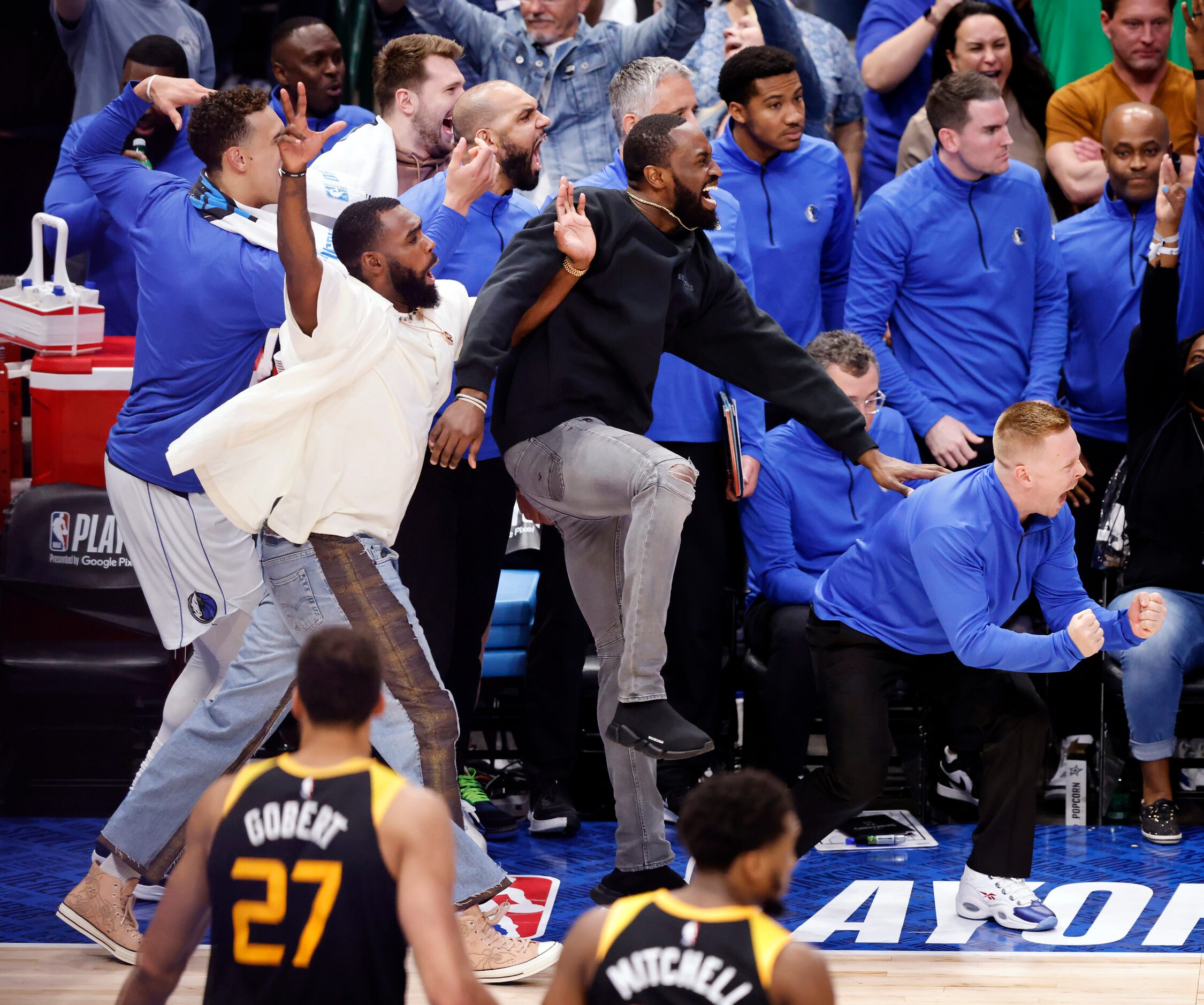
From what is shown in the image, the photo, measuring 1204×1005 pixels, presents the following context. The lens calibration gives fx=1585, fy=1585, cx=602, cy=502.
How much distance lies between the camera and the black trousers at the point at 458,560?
14.6 feet

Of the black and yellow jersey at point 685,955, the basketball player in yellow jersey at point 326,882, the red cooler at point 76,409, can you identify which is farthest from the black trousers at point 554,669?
the black and yellow jersey at point 685,955

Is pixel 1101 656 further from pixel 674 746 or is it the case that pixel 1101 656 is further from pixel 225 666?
pixel 225 666

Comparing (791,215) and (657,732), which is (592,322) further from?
(791,215)

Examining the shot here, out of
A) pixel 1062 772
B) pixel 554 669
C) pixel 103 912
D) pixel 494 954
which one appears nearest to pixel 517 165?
pixel 554 669

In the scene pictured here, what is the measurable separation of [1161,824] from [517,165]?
2.85 m

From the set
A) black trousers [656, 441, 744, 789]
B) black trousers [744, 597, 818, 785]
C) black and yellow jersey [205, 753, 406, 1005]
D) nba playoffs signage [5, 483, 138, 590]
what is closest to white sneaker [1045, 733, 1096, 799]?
black trousers [744, 597, 818, 785]

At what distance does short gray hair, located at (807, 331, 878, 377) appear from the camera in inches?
198

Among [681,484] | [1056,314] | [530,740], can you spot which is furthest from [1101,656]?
[681,484]

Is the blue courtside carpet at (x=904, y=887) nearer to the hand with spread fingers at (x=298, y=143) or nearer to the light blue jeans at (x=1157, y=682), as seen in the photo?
the light blue jeans at (x=1157, y=682)

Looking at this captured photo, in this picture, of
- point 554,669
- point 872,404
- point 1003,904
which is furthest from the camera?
point 872,404

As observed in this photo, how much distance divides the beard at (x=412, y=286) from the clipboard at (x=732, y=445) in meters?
1.30

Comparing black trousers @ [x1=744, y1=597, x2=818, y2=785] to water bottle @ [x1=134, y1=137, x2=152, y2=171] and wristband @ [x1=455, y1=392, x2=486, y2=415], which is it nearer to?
wristband @ [x1=455, y1=392, x2=486, y2=415]

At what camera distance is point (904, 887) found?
4.64 m

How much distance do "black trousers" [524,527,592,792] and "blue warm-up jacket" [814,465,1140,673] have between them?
81cm
